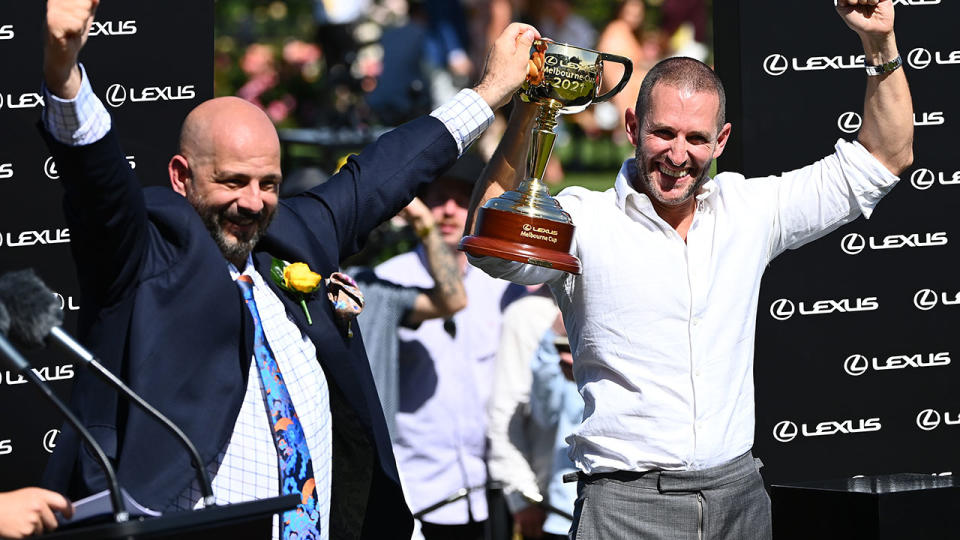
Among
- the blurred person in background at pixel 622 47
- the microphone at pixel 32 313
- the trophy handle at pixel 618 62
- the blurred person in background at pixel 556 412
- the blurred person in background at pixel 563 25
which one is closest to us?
the microphone at pixel 32 313

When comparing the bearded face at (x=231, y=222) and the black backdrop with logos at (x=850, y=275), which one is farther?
the black backdrop with logos at (x=850, y=275)

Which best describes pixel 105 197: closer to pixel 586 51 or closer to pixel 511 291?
Result: pixel 586 51

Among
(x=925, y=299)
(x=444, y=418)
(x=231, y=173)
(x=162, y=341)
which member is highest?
(x=925, y=299)

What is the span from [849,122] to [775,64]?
417mm

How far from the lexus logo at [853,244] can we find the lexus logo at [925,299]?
320 millimetres

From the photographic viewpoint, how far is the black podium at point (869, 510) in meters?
3.86

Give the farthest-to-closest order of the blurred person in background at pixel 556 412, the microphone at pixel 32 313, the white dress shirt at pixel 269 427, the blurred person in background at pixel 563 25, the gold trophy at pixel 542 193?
the blurred person in background at pixel 563 25 < the blurred person in background at pixel 556 412 < the gold trophy at pixel 542 193 < the white dress shirt at pixel 269 427 < the microphone at pixel 32 313

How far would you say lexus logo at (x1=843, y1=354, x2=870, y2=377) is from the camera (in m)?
5.62

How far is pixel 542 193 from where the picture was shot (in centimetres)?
390

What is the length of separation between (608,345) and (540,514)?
245 centimetres

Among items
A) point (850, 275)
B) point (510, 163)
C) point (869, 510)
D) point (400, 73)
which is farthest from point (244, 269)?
point (400, 73)

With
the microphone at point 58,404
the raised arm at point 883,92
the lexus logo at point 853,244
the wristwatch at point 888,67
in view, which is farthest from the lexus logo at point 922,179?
the microphone at point 58,404

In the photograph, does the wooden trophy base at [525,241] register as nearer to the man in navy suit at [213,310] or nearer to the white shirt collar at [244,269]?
the man in navy suit at [213,310]

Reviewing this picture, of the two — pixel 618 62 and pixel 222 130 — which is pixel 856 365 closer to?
pixel 618 62
